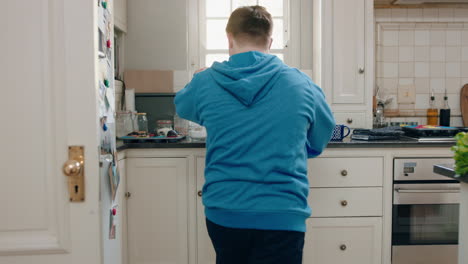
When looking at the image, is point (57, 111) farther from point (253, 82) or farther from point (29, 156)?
point (253, 82)

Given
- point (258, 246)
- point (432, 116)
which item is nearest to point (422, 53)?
point (432, 116)

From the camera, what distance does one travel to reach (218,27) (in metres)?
3.12

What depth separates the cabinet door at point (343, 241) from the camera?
2.40 m

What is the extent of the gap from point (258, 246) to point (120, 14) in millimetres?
2008

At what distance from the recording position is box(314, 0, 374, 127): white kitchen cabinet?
2.81 metres

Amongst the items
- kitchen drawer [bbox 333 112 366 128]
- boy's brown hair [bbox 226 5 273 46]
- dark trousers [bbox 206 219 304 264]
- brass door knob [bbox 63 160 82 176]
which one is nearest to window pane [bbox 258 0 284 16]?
kitchen drawer [bbox 333 112 366 128]

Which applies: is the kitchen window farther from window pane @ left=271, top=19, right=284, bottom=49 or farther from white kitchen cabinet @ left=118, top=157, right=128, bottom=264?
white kitchen cabinet @ left=118, top=157, right=128, bottom=264

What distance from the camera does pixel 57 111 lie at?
0.97m

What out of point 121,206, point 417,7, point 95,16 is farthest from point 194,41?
point 95,16

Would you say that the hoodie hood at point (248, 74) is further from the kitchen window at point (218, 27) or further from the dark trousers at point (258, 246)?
the kitchen window at point (218, 27)

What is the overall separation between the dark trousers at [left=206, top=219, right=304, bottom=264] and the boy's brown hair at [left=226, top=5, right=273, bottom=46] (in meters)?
0.61

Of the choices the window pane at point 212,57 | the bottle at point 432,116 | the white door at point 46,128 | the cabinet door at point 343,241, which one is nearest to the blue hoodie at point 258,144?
the white door at point 46,128

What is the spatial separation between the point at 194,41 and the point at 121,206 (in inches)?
54.7

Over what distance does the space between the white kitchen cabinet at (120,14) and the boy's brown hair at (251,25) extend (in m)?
1.46
